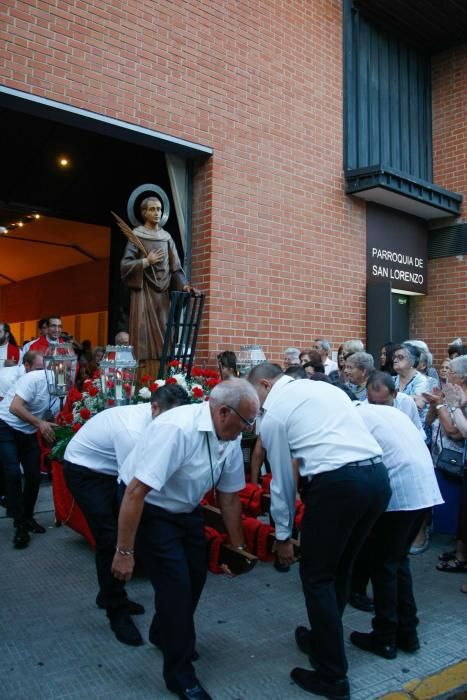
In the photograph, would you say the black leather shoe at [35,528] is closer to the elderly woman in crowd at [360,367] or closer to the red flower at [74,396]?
the red flower at [74,396]

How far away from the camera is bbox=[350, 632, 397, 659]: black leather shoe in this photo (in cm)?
361

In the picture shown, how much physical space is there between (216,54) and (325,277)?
3.44 metres

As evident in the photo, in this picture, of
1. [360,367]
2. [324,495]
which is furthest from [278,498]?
[360,367]

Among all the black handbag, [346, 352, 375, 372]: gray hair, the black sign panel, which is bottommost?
the black handbag

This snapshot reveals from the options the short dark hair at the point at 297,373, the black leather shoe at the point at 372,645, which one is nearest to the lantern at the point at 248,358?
the short dark hair at the point at 297,373

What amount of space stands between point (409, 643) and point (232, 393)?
6.74 feet

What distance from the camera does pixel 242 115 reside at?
26.8 ft

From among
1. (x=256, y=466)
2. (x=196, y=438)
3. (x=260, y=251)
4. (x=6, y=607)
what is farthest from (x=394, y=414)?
(x=260, y=251)

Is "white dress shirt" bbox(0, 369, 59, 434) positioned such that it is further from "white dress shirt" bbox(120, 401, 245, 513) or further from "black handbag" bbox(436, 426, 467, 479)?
"black handbag" bbox(436, 426, 467, 479)

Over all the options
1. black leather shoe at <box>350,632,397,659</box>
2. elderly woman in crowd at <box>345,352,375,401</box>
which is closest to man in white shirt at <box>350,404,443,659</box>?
black leather shoe at <box>350,632,397,659</box>

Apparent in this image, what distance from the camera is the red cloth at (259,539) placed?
12.7 feet

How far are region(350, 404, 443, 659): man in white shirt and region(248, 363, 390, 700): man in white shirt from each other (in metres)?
0.34

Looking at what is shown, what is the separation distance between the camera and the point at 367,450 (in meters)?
3.24

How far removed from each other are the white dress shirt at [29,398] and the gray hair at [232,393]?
10.0 feet
